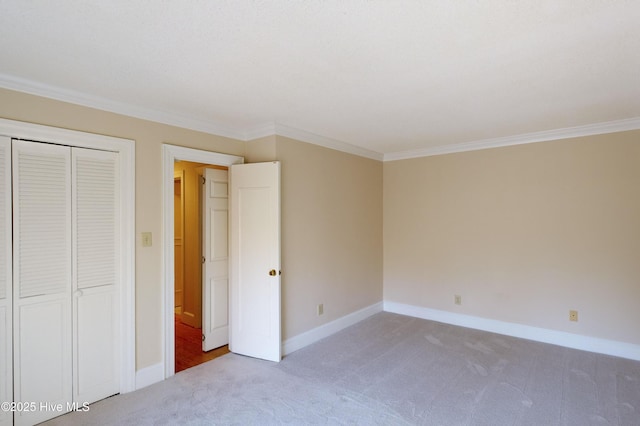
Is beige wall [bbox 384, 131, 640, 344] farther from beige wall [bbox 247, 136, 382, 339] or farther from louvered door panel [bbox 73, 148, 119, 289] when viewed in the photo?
louvered door panel [bbox 73, 148, 119, 289]

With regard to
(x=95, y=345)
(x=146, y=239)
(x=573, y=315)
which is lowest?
(x=573, y=315)

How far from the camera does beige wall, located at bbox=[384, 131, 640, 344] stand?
3455 mm

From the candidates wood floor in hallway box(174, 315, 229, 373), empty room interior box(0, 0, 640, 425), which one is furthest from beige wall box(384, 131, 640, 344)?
wood floor in hallway box(174, 315, 229, 373)

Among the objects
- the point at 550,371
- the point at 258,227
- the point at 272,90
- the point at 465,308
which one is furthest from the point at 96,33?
the point at 465,308

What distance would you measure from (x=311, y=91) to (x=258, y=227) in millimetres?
1519

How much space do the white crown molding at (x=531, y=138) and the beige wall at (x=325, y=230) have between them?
0.68 metres

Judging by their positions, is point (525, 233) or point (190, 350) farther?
point (525, 233)

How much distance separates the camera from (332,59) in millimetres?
2008

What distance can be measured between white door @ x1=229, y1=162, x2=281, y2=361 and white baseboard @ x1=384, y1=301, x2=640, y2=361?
2.39 metres

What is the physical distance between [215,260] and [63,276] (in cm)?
151

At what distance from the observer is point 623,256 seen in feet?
11.3

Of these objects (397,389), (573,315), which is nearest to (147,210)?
(397,389)

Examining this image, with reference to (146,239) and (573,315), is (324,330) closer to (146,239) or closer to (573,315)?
(146,239)

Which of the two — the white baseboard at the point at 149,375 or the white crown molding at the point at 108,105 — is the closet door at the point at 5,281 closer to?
the white crown molding at the point at 108,105
